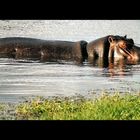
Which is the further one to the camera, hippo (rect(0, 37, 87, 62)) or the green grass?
hippo (rect(0, 37, 87, 62))

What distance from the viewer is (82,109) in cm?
946

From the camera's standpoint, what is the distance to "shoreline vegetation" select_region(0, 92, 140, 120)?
930cm

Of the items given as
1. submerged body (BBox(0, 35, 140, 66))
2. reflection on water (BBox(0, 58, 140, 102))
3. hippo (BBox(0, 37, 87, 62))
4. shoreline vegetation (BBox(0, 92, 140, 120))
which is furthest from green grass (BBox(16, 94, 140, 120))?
hippo (BBox(0, 37, 87, 62))

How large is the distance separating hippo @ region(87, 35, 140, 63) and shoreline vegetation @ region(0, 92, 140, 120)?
2976 millimetres

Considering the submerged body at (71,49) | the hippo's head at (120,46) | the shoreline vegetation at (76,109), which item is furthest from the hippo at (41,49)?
the shoreline vegetation at (76,109)

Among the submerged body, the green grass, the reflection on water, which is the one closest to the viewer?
the green grass

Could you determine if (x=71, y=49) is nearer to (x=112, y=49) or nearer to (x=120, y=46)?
(x=112, y=49)

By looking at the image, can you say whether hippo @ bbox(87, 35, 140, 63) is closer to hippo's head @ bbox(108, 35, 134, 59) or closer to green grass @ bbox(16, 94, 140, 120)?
hippo's head @ bbox(108, 35, 134, 59)

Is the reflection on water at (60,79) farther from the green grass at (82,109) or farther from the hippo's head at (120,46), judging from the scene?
the hippo's head at (120,46)

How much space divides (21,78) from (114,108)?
2153 mm

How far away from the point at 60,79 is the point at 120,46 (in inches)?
111

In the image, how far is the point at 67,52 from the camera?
12.9 meters
